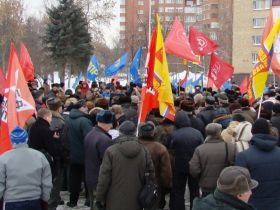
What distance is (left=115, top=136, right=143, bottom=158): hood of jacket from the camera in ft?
22.1

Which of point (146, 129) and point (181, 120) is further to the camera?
point (181, 120)

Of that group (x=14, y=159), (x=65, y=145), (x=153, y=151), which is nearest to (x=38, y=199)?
(x=14, y=159)

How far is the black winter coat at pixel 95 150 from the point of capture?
7.87m

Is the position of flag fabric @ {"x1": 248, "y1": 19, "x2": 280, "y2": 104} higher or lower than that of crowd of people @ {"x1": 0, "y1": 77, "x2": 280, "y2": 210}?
higher

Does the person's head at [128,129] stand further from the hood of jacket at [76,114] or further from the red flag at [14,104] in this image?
the hood of jacket at [76,114]

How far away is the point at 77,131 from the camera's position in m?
9.81

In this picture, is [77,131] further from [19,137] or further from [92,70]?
[92,70]

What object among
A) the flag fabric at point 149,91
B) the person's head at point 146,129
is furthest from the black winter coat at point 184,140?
the person's head at point 146,129

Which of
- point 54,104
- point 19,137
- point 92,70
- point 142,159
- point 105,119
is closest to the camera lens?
point 19,137

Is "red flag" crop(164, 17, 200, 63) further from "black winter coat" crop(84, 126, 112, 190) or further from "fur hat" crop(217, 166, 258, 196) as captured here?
"fur hat" crop(217, 166, 258, 196)

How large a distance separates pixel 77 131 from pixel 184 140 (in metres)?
2.15

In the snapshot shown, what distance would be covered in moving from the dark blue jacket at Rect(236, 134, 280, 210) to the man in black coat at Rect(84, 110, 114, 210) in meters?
2.16

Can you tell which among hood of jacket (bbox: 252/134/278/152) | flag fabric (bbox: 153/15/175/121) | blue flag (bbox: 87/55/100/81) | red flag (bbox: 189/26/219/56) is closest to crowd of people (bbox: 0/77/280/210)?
hood of jacket (bbox: 252/134/278/152)

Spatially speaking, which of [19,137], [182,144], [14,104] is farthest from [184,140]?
[19,137]
